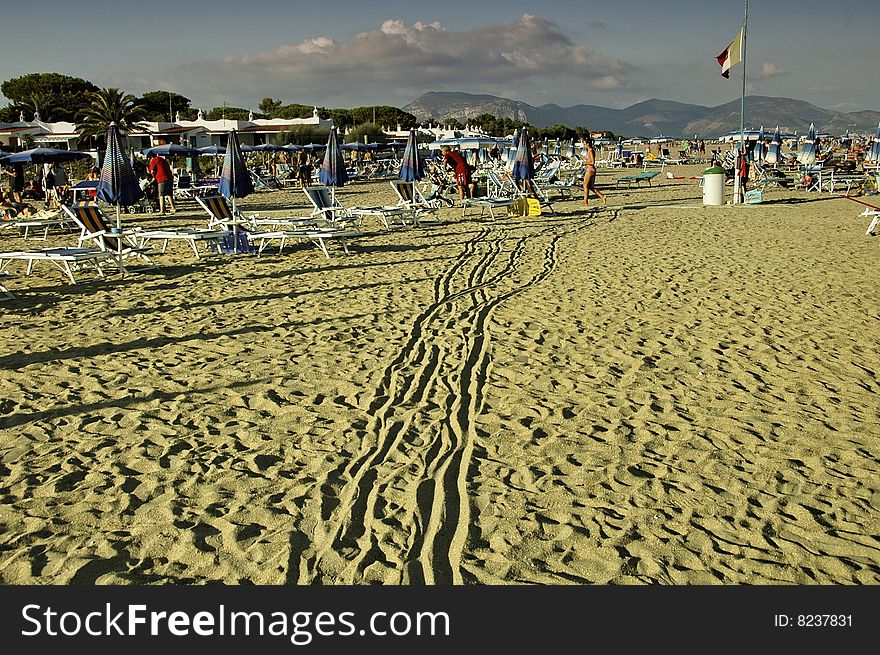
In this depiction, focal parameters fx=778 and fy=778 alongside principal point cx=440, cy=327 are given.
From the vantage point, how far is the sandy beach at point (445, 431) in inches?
112

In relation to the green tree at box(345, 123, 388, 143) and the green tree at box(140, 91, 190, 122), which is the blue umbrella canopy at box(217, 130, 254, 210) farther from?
the green tree at box(140, 91, 190, 122)

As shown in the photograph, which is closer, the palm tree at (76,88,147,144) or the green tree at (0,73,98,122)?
the palm tree at (76,88,147,144)

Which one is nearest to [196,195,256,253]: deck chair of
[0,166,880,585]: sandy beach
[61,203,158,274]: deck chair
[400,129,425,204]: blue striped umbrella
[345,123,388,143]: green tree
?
[61,203,158,274]: deck chair

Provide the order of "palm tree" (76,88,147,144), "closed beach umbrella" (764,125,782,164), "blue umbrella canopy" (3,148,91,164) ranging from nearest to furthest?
"blue umbrella canopy" (3,148,91,164) → "closed beach umbrella" (764,125,782,164) → "palm tree" (76,88,147,144)

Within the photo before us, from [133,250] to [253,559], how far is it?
7262 mm

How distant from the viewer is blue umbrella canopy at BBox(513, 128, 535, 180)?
53.2ft

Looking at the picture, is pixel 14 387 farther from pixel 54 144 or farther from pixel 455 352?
pixel 54 144

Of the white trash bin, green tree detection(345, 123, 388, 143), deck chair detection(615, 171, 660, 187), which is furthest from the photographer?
green tree detection(345, 123, 388, 143)

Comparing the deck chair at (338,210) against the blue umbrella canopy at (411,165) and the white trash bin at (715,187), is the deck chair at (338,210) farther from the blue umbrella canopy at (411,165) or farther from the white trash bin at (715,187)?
the white trash bin at (715,187)

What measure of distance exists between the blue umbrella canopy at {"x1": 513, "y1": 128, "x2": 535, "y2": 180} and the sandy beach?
329 inches

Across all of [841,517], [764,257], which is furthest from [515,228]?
[841,517]

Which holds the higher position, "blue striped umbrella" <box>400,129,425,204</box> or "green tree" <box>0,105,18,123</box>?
"green tree" <box>0,105,18,123</box>

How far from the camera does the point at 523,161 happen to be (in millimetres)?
16250

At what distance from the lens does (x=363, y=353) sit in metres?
5.50
